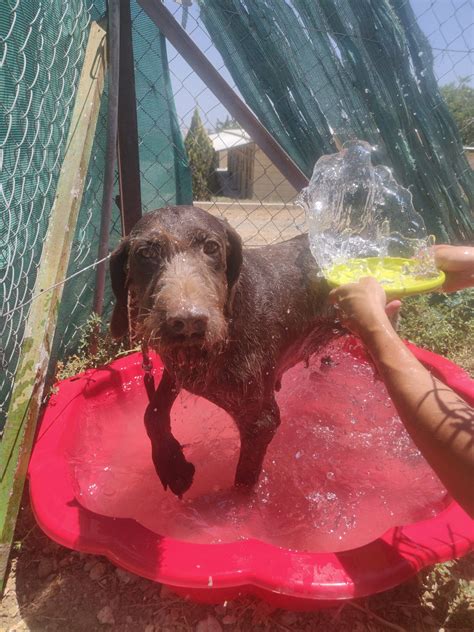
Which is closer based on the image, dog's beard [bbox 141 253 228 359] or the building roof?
dog's beard [bbox 141 253 228 359]

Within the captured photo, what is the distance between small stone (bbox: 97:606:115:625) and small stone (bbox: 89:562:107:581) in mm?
176

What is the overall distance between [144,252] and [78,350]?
2.04 meters

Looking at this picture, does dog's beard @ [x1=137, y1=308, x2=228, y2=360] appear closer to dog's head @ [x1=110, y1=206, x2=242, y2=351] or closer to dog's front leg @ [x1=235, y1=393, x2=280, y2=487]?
dog's head @ [x1=110, y1=206, x2=242, y2=351]

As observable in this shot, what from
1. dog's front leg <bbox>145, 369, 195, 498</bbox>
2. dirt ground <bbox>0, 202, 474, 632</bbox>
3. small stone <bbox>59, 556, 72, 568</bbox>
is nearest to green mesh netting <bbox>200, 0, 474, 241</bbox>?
dog's front leg <bbox>145, 369, 195, 498</bbox>

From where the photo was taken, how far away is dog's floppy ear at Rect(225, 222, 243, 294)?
272 cm

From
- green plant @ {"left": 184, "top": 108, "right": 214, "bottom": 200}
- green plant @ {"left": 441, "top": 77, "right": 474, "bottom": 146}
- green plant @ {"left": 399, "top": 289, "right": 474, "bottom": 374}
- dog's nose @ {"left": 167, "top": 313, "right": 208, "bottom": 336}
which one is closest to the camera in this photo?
dog's nose @ {"left": 167, "top": 313, "right": 208, "bottom": 336}

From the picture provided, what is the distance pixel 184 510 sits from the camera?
3.06 metres

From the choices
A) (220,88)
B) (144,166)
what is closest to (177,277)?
(220,88)

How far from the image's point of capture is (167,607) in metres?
2.40

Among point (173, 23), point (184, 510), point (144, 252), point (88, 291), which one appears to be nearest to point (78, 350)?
point (88, 291)

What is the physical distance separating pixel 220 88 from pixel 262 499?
9.87 feet

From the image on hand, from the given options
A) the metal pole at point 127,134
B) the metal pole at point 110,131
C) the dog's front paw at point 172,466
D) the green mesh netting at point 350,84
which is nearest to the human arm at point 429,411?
the dog's front paw at point 172,466

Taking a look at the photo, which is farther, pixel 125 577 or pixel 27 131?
pixel 27 131

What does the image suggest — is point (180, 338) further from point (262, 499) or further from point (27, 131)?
point (27, 131)
